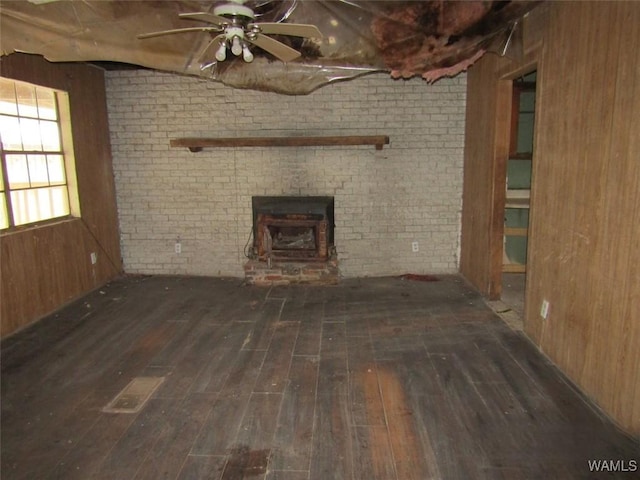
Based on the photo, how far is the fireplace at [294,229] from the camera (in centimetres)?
473

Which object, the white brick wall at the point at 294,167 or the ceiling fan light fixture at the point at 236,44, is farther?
the white brick wall at the point at 294,167

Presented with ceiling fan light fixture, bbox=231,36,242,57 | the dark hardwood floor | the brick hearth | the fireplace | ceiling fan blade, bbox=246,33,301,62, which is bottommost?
the dark hardwood floor

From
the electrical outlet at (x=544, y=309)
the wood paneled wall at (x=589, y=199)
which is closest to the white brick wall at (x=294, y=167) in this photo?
the wood paneled wall at (x=589, y=199)

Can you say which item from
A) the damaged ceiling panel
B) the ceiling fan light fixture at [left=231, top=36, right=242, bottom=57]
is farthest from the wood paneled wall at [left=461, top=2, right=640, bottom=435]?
the ceiling fan light fixture at [left=231, top=36, right=242, bottom=57]

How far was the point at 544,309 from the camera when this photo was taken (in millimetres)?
2994

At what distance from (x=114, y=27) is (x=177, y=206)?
8.51 ft

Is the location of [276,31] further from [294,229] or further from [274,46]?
[294,229]

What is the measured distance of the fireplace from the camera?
473 cm

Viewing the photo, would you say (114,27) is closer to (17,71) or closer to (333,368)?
(17,71)

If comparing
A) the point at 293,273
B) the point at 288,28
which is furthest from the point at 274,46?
the point at 293,273

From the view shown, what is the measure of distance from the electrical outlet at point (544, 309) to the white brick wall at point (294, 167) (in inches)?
81.1

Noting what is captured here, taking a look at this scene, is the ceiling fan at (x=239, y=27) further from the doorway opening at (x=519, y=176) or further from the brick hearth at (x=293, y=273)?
the doorway opening at (x=519, y=176)

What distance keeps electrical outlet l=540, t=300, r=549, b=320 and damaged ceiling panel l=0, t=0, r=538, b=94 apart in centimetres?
200

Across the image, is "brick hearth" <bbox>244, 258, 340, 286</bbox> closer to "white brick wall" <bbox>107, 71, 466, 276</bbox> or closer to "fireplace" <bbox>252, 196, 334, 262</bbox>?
"fireplace" <bbox>252, 196, 334, 262</bbox>
